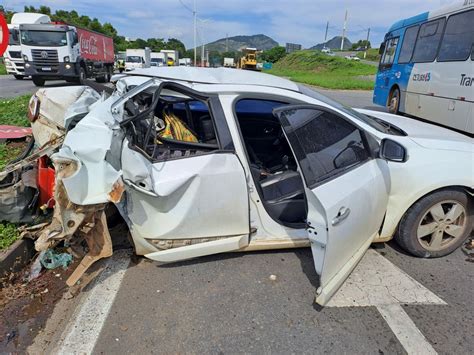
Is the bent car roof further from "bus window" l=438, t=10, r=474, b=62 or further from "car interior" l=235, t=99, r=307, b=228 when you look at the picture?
"bus window" l=438, t=10, r=474, b=62

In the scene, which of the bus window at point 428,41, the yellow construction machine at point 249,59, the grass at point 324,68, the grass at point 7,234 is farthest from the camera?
the yellow construction machine at point 249,59

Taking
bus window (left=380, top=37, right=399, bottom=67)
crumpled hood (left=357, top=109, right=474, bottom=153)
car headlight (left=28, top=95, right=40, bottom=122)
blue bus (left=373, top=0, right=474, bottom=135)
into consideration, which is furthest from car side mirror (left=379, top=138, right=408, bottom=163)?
bus window (left=380, top=37, right=399, bottom=67)

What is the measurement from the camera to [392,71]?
11.4 metres

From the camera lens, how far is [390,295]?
2.74 metres

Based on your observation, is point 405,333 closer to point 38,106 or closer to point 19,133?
point 38,106

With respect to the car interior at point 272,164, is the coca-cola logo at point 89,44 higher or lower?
higher

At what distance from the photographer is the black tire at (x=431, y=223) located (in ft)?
9.96

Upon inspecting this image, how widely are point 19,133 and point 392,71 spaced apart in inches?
421

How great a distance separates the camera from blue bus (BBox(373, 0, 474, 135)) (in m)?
7.44

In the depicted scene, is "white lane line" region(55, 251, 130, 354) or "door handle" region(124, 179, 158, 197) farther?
"door handle" region(124, 179, 158, 197)

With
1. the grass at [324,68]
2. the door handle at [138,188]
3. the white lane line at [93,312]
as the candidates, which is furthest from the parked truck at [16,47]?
the grass at [324,68]

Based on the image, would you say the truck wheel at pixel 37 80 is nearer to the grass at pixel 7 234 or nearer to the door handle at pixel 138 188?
the grass at pixel 7 234

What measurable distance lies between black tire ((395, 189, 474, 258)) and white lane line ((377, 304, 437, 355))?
742 mm

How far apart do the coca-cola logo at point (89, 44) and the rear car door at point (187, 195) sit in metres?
19.8
